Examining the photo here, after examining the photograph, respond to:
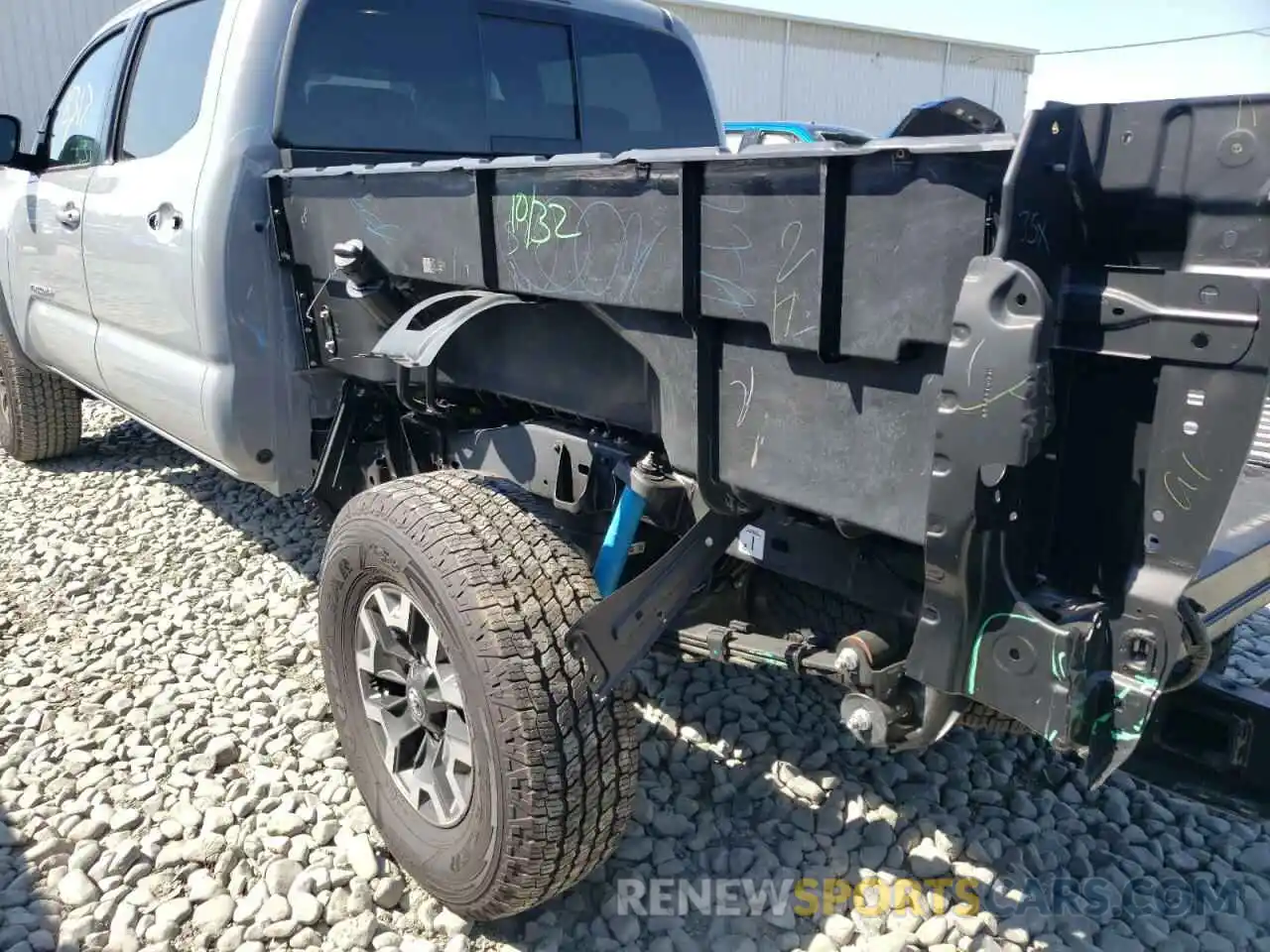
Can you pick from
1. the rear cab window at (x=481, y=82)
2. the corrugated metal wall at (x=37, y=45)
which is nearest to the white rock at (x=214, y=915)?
the rear cab window at (x=481, y=82)

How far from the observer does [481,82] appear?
377cm

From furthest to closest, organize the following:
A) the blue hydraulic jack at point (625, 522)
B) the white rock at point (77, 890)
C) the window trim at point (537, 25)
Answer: the window trim at point (537, 25) < the white rock at point (77, 890) < the blue hydraulic jack at point (625, 522)

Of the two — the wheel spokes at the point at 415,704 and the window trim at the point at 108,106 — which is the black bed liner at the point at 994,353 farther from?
the window trim at the point at 108,106

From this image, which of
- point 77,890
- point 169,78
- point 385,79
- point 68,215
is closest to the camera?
point 77,890

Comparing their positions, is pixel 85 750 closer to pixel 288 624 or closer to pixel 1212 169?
pixel 288 624

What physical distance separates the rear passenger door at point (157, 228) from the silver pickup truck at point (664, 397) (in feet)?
0.09

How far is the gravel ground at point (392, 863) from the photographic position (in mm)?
2420

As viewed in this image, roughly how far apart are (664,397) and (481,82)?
224 cm

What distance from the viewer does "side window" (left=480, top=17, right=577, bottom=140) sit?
3.80 m

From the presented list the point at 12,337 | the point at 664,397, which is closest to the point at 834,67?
the point at 12,337

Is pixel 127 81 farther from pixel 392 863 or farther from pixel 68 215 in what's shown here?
pixel 392 863

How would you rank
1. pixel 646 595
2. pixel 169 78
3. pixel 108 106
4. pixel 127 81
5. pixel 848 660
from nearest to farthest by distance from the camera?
1. pixel 848 660
2. pixel 646 595
3. pixel 169 78
4. pixel 127 81
5. pixel 108 106

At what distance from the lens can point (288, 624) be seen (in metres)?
3.96

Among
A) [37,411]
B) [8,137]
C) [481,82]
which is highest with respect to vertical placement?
[481,82]
